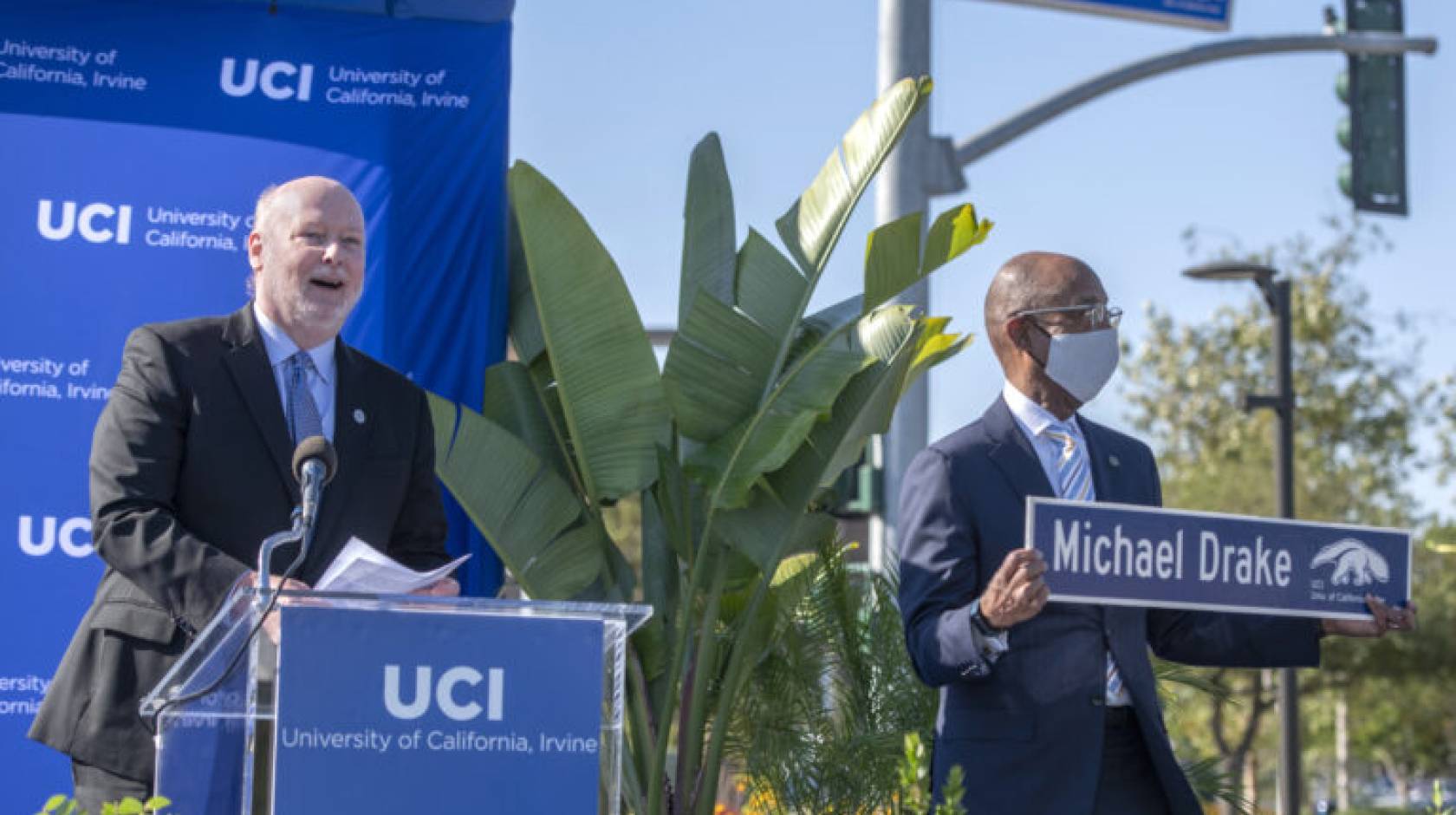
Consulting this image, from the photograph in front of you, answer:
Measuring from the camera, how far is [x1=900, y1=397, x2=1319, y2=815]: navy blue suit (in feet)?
14.4

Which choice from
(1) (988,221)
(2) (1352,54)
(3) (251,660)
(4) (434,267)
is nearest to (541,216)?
(4) (434,267)

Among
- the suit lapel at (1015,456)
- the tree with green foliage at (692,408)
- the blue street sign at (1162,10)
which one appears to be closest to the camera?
the suit lapel at (1015,456)

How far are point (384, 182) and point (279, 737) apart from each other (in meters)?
3.95

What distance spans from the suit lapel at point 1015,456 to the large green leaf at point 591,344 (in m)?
2.62

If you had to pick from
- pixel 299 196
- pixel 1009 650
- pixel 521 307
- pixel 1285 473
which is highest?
pixel 1285 473

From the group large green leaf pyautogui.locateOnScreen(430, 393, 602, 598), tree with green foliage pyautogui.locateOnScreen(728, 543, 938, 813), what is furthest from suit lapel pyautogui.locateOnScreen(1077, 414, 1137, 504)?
tree with green foliage pyautogui.locateOnScreen(728, 543, 938, 813)

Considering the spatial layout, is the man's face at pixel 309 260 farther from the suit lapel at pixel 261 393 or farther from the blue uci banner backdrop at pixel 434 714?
the blue uci banner backdrop at pixel 434 714

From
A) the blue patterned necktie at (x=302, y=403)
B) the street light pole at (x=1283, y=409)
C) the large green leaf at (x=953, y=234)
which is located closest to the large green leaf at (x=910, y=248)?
the large green leaf at (x=953, y=234)

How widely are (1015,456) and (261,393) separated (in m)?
1.87

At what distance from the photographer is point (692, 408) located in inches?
275

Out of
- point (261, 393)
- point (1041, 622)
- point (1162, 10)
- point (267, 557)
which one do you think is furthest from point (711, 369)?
point (1162, 10)

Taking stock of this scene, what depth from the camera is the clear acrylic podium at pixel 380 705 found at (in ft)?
11.5

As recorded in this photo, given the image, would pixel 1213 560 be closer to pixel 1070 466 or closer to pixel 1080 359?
pixel 1070 466

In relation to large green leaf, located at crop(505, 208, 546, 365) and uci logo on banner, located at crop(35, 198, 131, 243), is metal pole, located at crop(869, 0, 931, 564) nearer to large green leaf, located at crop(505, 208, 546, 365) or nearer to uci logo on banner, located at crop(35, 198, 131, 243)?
large green leaf, located at crop(505, 208, 546, 365)
